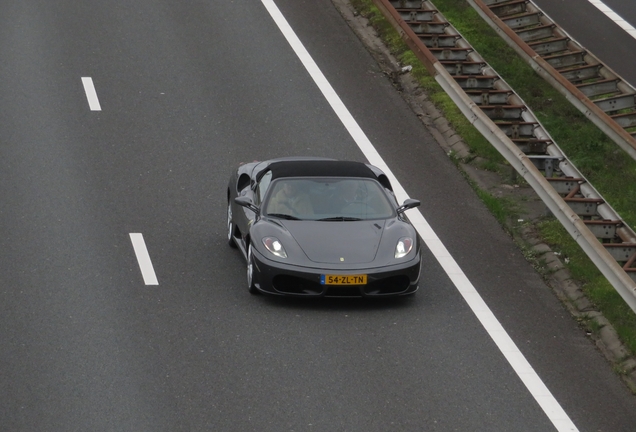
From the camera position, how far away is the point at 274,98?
2006 cm

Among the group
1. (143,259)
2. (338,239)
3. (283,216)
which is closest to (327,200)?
(283,216)

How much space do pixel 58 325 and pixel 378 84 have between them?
1017cm

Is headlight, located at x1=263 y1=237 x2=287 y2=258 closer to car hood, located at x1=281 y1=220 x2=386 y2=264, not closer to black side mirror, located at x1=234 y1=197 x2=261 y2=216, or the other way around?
car hood, located at x1=281 y1=220 x2=386 y2=264

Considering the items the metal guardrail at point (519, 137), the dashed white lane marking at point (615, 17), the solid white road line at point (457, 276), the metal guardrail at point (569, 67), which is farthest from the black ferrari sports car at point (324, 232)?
the dashed white lane marking at point (615, 17)

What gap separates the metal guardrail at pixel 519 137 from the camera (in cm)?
1295

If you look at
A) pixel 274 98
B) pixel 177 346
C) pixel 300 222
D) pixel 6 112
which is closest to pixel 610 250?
pixel 300 222

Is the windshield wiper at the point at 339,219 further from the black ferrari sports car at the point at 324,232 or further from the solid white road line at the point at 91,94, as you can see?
the solid white road line at the point at 91,94

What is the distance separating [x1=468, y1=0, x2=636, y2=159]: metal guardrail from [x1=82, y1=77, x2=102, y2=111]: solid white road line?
23.4 feet

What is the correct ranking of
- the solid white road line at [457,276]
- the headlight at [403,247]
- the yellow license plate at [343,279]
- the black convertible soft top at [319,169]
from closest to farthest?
the solid white road line at [457,276]
the yellow license plate at [343,279]
the headlight at [403,247]
the black convertible soft top at [319,169]

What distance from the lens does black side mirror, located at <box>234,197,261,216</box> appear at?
1335 cm

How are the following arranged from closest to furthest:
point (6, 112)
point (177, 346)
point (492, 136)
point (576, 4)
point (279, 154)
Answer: point (177, 346) < point (492, 136) < point (279, 154) < point (6, 112) < point (576, 4)

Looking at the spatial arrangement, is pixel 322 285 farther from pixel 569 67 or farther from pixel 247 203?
pixel 569 67

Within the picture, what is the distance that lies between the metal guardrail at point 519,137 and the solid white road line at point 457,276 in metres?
1.30

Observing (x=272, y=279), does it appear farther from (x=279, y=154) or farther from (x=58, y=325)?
(x=279, y=154)
